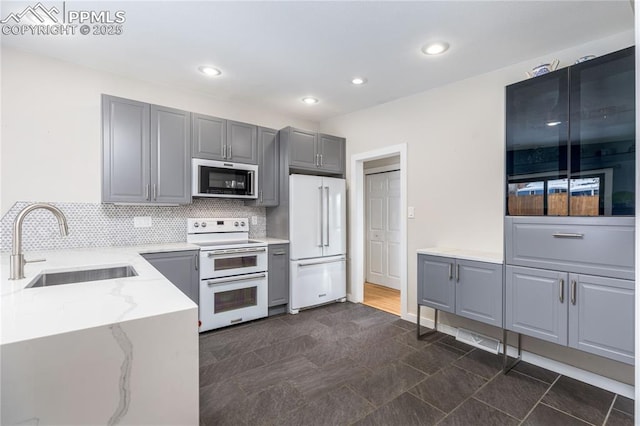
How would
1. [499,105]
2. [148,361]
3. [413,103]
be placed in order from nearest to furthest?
[148,361], [499,105], [413,103]

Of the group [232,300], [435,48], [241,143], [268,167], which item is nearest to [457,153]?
[435,48]

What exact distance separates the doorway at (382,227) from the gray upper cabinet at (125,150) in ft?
11.0

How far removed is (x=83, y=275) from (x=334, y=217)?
8.98 feet

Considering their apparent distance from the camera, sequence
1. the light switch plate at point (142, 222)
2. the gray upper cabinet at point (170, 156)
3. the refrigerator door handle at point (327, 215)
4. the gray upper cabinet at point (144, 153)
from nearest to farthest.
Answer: the gray upper cabinet at point (144, 153) → the gray upper cabinet at point (170, 156) → the light switch plate at point (142, 222) → the refrigerator door handle at point (327, 215)

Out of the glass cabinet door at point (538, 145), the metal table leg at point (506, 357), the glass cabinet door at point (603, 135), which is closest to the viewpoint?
the glass cabinet door at point (603, 135)

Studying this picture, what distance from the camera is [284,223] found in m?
3.84

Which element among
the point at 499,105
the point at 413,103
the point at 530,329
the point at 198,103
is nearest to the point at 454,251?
the point at 530,329

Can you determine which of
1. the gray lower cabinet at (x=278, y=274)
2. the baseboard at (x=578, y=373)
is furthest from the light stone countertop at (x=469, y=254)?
the gray lower cabinet at (x=278, y=274)

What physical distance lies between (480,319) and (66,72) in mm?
4300

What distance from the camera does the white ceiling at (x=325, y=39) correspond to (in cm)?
205

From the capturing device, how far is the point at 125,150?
9.63 feet

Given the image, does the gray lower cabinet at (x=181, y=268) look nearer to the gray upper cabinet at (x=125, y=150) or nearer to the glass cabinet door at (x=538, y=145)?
the gray upper cabinet at (x=125, y=150)

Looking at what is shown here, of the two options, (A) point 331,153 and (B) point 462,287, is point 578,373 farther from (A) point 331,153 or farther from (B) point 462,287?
(A) point 331,153

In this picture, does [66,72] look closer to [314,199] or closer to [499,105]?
[314,199]
